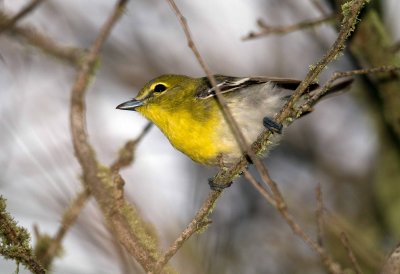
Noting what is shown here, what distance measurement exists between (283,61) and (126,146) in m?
4.65

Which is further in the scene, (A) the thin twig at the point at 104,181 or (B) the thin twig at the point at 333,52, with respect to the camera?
(A) the thin twig at the point at 104,181

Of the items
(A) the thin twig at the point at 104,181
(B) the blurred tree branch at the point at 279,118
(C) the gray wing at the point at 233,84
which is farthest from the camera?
(C) the gray wing at the point at 233,84

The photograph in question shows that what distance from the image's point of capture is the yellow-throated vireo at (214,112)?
518 centimetres

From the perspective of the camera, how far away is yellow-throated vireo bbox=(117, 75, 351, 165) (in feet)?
17.0

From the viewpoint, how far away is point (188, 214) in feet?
18.4

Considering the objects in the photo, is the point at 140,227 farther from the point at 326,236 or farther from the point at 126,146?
the point at 326,236

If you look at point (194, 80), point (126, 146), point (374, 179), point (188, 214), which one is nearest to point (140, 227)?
point (126, 146)

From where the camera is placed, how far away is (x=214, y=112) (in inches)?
209

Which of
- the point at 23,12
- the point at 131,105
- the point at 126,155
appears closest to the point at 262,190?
the point at 126,155

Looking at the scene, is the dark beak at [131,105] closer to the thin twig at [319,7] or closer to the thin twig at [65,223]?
the thin twig at [65,223]

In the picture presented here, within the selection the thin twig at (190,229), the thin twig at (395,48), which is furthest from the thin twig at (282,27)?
the thin twig at (190,229)

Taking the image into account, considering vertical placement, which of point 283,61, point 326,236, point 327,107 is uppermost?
point 283,61

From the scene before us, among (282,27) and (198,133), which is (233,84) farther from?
(282,27)

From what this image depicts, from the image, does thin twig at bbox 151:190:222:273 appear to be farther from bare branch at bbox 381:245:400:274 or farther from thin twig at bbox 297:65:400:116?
bare branch at bbox 381:245:400:274
